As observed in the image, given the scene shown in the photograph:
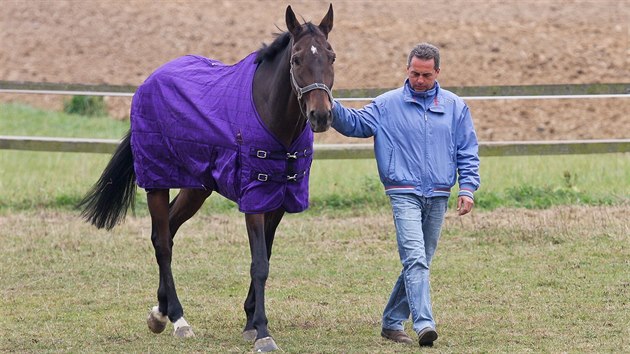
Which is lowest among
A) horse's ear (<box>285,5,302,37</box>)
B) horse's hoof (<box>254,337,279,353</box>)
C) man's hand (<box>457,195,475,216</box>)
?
horse's hoof (<box>254,337,279,353</box>)

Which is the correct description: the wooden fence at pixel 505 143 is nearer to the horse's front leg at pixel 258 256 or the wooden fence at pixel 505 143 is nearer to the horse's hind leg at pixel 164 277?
the horse's hind leg at pixel 164 277

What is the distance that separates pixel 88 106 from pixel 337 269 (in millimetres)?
9864

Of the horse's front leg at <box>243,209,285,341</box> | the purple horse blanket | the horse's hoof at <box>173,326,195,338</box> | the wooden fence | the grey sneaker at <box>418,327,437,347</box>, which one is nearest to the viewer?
the grey sneaker at <box>418,327,437,347</box>

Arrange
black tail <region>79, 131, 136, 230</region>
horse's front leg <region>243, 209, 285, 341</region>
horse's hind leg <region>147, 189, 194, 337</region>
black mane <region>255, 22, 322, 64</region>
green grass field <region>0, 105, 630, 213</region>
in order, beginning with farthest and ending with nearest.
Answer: green grass field <region>0, 105, 630, 213</region>, black tail <region>79, 131, 136, 230</region>, horse's hind leg <region>147, 189, 194, 337</region>, horse's front leg <region>243, 209, 285, 341</region>, black mane <region>255, 22, 322, 64</region>

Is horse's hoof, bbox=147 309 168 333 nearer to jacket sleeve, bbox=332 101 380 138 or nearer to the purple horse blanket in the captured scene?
the purple horse blanket

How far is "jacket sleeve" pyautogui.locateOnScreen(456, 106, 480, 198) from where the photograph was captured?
626cm

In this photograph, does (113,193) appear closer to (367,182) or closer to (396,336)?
(396,336)

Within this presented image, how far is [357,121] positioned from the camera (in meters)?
6.30

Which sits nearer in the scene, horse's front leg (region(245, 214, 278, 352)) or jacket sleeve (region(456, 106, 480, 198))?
jacket sleeve (region(456, 106, 480, 198))

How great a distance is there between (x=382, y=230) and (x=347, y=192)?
133 cm

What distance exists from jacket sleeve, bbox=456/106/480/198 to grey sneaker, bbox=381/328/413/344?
883 millimetres

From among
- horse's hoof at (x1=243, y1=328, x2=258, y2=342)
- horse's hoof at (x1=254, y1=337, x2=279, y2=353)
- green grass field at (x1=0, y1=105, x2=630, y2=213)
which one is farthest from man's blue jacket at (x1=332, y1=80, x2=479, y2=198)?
green grass field at (x1=0, y1=105, x2=630, y2=213)

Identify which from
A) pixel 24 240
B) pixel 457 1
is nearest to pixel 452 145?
pixel 24 240

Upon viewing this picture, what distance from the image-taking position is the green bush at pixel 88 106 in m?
17.8
